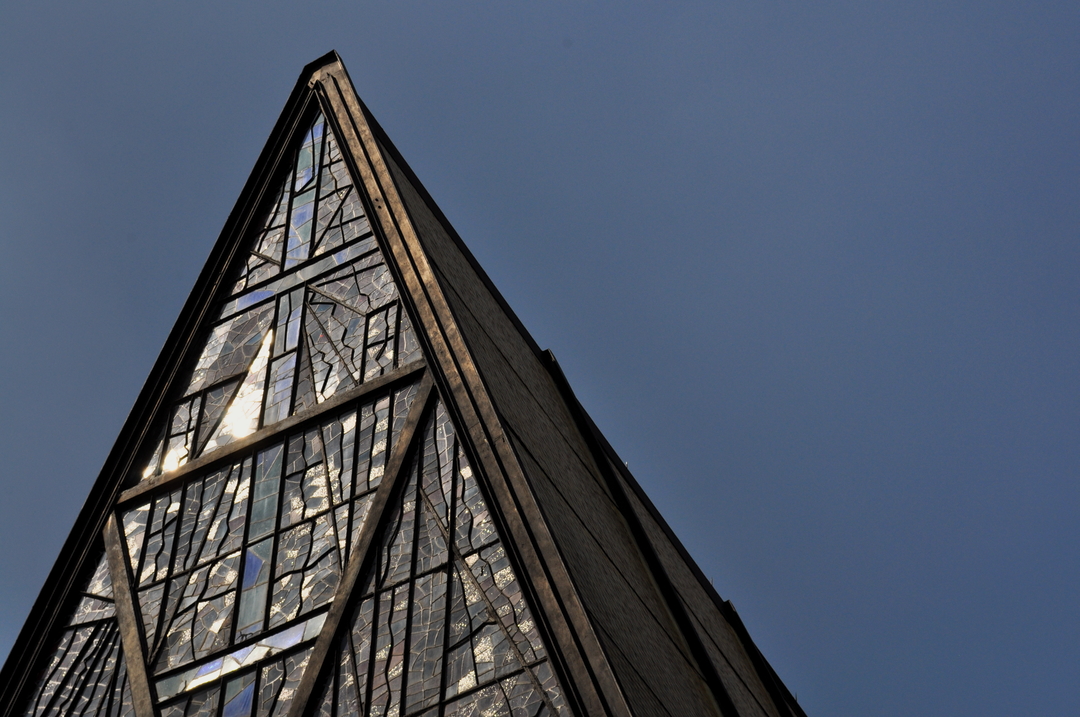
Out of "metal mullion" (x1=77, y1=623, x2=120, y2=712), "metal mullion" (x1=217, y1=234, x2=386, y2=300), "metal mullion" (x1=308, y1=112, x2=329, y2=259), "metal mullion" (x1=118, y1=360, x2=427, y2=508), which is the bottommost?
"metal mullion" (x1=77, y1=623, x2=120, y2=712)

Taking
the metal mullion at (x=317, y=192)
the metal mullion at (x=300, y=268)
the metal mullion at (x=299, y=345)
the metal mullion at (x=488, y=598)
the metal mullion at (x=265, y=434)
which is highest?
the metal mullion at (x=317, y=192)

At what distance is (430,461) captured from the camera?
1207 cm

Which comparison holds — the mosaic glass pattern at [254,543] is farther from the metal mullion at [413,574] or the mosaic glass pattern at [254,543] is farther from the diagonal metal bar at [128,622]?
the metal mullion at [413,574]

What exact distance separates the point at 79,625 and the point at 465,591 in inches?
168

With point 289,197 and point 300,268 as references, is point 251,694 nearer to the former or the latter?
point 300,268

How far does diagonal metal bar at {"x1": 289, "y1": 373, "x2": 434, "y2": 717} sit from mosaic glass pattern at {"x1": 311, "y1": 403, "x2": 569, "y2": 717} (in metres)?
0.10

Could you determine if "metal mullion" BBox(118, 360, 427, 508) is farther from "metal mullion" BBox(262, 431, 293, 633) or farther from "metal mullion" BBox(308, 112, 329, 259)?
"metal mullion" BBox(308, 112, 329, 259)

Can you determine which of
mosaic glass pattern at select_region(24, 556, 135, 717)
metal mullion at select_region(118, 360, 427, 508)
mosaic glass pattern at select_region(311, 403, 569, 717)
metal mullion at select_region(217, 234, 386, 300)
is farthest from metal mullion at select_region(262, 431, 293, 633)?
metal mullion at select_region(217, 234, 386, 300)

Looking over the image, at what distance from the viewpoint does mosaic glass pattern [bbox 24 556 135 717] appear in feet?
40.0

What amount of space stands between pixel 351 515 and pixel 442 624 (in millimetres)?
1660

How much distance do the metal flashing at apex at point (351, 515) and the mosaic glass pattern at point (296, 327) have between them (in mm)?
29

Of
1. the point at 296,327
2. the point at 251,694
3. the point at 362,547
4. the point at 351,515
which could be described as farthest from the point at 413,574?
the point at 296,327

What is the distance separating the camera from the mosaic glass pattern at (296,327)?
1355cm

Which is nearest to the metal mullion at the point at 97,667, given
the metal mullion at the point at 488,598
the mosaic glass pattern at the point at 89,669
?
the mosaic glass pattern at the point at 89,669
